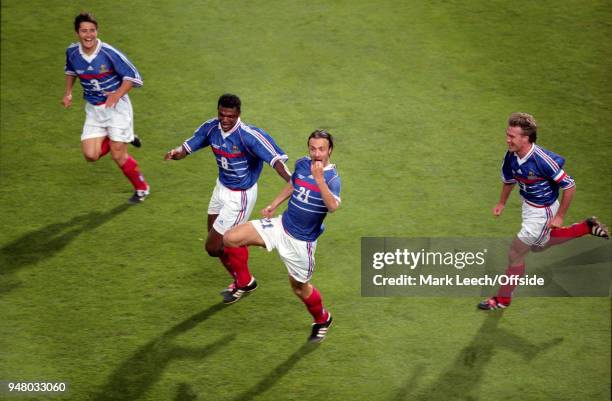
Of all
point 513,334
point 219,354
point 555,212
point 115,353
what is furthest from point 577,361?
point 115,353

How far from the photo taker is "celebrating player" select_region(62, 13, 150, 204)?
9625mm

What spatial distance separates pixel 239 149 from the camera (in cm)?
822

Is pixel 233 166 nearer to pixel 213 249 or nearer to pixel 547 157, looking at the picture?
pixel 213 249

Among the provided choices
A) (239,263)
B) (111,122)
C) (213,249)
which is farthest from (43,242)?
(239,263)

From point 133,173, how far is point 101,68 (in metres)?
1.22

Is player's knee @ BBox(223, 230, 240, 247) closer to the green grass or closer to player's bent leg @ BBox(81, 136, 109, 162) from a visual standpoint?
the green grass

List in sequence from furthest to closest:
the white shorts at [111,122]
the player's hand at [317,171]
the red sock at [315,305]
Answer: the white shorts at [111,122]
the red sock at [315,305]
the player's hand at [317,171]

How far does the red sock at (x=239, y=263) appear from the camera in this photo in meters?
8.59

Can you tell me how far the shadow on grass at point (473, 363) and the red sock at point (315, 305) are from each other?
1008 millimetres

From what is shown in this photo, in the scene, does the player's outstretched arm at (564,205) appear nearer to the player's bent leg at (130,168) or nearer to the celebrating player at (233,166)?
the celebrating player at (233,166)

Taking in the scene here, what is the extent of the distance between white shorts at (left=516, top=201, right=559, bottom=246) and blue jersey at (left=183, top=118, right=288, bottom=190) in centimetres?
236

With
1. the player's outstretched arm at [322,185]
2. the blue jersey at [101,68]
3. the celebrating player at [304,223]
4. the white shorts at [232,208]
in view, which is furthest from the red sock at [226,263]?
the blue jersey at [101,68]

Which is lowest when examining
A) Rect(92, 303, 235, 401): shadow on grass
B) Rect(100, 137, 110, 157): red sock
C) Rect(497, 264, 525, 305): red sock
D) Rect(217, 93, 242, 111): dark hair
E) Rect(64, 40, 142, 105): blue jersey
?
Rect(92, 303, 235, 401): shadow on grass

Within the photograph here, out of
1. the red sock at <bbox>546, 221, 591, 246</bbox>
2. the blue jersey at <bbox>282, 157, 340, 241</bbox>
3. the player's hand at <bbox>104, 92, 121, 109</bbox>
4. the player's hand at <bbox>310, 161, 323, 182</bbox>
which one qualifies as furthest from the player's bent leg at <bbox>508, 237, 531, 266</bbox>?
the player's hand at <bbox>104, 92, 121, 109</bbox>
